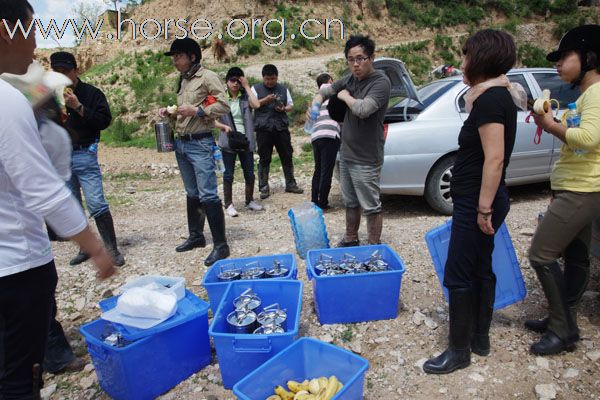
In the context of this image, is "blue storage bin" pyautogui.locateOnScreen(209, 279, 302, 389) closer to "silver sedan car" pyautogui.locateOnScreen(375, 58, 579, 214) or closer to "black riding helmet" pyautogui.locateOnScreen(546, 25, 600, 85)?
"black riding helmet" pyautogui.locateOnScreen(546, 25, 600, 85)

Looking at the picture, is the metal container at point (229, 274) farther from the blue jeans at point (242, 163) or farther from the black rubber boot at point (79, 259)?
the blue jeans at point (242, 163)

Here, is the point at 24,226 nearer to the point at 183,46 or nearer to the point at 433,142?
the point at 183,46

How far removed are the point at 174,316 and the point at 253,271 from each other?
0.86 meters

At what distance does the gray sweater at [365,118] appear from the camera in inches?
139

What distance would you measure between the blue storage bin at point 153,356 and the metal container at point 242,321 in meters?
0.18

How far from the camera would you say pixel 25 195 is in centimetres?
147

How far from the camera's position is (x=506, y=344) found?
2791 millimetres

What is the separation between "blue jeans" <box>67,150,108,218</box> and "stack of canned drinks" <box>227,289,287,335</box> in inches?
87.3

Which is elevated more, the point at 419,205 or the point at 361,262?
the point at 361,262

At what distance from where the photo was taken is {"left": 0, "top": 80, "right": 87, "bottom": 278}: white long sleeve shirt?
1397 mm

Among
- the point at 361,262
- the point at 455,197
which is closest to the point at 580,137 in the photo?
the point at 455,197

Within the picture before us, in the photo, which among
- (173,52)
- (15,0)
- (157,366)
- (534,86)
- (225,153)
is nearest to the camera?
(15,0)

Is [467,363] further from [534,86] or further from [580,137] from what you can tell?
[534,86]

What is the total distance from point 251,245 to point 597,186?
3196mm
